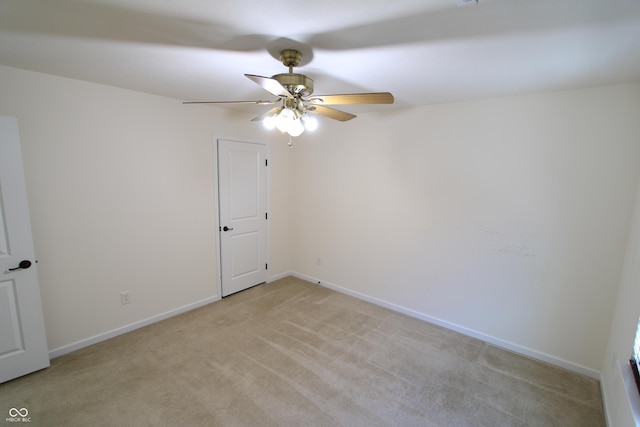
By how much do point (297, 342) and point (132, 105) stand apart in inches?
110

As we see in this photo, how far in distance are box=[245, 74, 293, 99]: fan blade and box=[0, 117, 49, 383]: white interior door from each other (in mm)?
1964

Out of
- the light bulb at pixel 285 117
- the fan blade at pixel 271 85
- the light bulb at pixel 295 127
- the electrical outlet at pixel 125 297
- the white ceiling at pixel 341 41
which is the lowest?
the electrical outlet at pixel 125 297

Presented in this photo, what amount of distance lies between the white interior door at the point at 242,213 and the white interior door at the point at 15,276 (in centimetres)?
172

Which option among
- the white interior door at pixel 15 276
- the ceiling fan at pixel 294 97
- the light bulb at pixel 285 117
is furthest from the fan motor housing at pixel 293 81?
the white interior door at pixel 15 276

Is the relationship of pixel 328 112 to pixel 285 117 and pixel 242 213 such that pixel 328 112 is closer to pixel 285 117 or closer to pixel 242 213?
pixel 285 117

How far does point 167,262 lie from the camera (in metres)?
3.14

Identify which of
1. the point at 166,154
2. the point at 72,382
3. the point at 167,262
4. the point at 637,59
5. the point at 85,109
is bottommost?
the point at 72,382

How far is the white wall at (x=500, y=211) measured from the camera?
2.23 m

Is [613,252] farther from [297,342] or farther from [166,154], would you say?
[166,154]

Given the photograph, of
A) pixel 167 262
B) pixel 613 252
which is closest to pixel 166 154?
pixel 167 262

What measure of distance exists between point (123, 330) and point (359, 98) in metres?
3.14

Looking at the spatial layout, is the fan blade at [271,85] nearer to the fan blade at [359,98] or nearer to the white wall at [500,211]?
the fan blade at [359,98]

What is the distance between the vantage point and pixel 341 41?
5.20 feet

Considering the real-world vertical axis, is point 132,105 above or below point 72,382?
above
